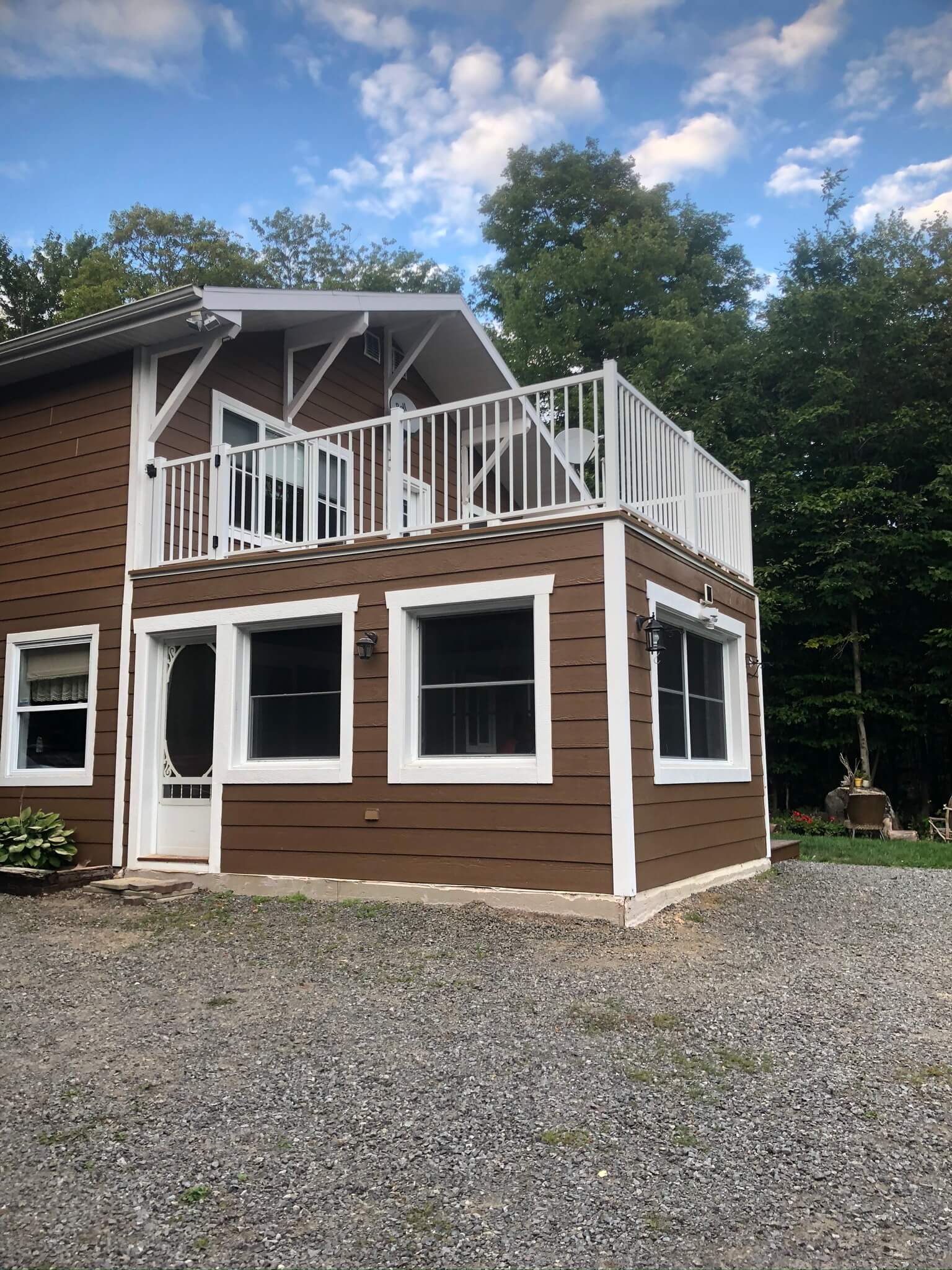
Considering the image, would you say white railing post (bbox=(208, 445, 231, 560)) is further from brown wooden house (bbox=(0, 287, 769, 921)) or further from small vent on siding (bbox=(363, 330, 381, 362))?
small vent on siding (bbox=(363, 330, 381, 362))

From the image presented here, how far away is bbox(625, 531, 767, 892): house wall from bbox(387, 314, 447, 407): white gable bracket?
453 centimetres

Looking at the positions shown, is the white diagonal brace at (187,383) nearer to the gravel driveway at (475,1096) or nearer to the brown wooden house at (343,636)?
the brown wooden house at (343,636)

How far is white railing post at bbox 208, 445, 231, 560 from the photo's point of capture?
7910mm

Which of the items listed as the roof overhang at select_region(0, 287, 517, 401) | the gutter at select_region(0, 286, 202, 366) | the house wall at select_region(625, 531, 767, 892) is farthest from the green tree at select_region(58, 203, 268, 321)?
the house wall at select_region(625, 531, 767, 892)

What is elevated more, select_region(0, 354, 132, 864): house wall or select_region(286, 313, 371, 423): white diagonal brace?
select_region(286, 313, 371, 423): white diagonal brace

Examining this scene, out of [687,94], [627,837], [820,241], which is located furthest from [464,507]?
[820,241]

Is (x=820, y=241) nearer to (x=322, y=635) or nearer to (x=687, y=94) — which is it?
(x=687, y=94)

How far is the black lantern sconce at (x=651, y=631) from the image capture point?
6426 mm

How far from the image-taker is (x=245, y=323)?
29.1 ft

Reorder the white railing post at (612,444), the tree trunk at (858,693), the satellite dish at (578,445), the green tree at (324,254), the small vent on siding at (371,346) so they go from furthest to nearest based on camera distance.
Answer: the green tree at (324,254)
the tree trunk at (858,693)
the small vent on siding at (371,346)
the satellite dish at (578,445)
the white railing post at (612,444)

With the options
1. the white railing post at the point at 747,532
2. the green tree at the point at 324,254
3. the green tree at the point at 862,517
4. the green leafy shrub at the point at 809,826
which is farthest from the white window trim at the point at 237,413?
the green tree at the point at 324,254

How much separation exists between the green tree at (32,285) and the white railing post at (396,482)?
18.5 meters

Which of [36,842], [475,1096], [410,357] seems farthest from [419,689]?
[410,357]

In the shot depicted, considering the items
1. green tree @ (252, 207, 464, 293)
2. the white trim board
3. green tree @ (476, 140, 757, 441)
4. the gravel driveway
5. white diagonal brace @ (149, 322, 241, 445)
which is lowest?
the gravel driveway
